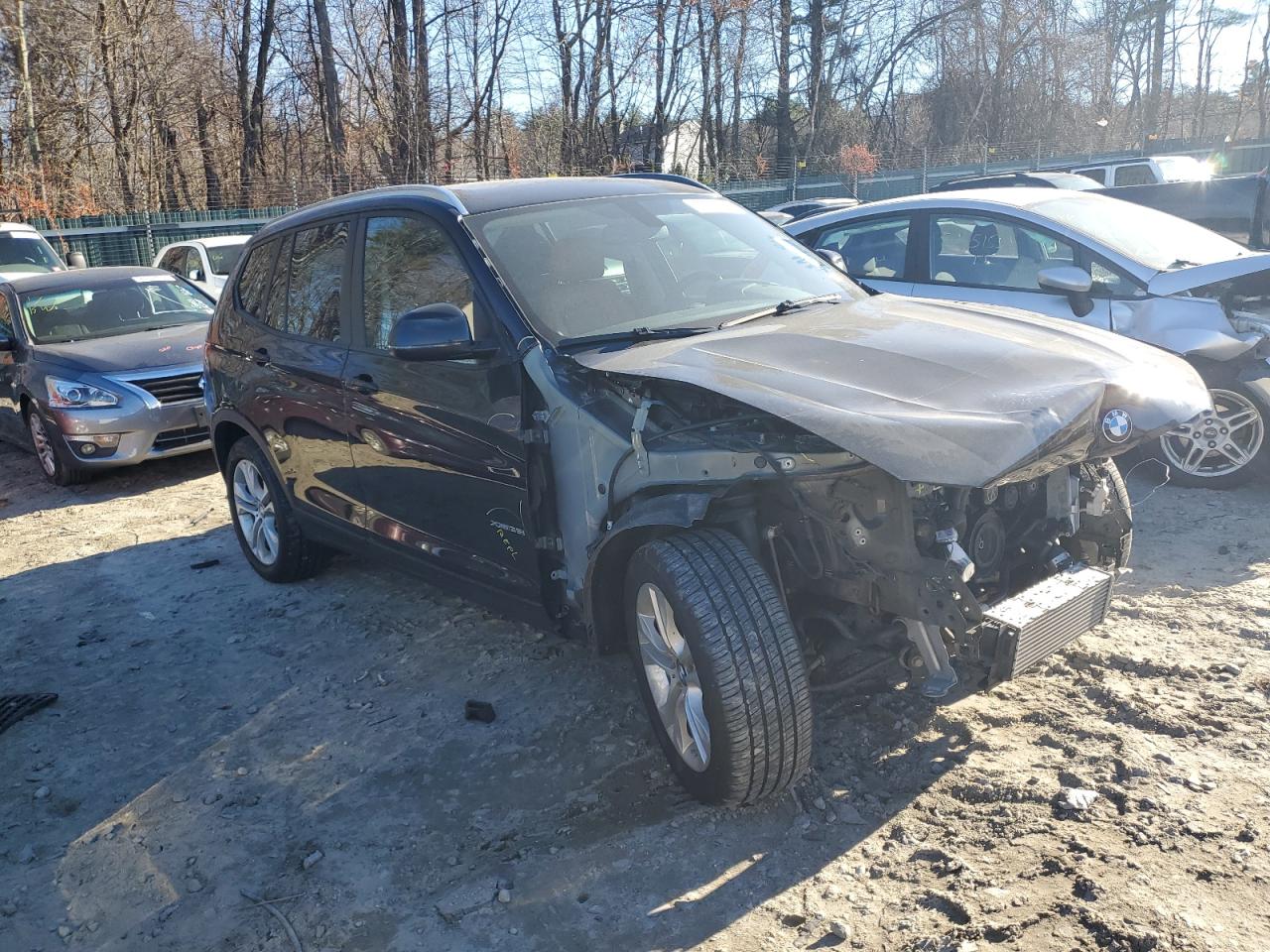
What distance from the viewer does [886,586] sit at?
3.06m

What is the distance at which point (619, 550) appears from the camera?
3457 millimetres

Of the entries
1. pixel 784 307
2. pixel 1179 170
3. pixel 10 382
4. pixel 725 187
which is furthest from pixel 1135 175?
pixel 10 382

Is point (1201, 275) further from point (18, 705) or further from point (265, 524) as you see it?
point (18, 705)

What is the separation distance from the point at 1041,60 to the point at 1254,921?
4485 centimetres

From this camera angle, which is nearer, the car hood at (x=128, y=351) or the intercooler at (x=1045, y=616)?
the intercooler at (x=1045, y=616)

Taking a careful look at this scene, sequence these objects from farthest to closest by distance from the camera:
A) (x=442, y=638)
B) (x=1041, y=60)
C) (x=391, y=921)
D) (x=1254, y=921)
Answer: (x=1041, y=60), (x=442, y=638), (x=391, y=921), (x=1254, y=921)

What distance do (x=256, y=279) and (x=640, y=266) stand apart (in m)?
2.42

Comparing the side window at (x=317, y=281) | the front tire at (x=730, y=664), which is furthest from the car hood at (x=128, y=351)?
the front tire at (x=730, y=664)

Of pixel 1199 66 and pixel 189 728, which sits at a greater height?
pixel 1199 66

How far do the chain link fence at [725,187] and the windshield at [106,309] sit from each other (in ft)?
20.9

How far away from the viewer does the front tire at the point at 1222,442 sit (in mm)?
5832

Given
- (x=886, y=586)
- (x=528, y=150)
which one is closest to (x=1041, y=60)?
(x=528, y=150)

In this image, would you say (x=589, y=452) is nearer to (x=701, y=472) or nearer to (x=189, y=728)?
(x=701, y=472)

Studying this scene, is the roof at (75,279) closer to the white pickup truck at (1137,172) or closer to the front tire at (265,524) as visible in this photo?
the front tire at (265,524)
